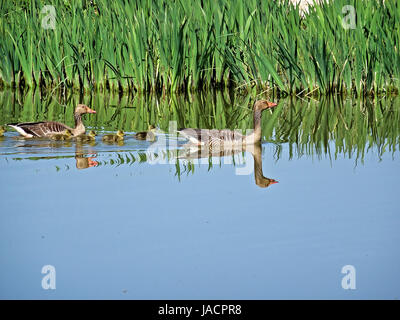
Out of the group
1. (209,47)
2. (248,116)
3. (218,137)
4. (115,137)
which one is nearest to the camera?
(218,137)

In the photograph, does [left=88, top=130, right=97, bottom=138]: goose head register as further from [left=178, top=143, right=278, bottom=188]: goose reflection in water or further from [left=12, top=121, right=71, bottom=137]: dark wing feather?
[left=178, top=143, right=278, bottom=188]: goose reflection in water

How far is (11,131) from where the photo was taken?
10.9 m

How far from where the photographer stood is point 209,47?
14039mm

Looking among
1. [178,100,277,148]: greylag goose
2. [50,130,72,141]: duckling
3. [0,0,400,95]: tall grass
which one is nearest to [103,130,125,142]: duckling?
[50,130,72,141]: duckling

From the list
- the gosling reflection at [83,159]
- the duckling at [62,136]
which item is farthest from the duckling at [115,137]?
the duckling at [62,136]

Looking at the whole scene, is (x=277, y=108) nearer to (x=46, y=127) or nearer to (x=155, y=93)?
(x=155, y=93)

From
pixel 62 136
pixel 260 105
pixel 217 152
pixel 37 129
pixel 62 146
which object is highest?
pixel 260 105

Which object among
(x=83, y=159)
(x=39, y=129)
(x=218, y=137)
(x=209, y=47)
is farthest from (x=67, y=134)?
(x=209, y=47)

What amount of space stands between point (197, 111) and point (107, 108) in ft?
5.07

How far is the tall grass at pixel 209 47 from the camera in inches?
521

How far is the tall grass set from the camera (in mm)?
13234

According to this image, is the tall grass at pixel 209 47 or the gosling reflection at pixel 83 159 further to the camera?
the tall grass at pixel 209 47

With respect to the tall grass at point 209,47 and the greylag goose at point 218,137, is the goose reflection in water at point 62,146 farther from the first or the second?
the tall grass at point 209,47

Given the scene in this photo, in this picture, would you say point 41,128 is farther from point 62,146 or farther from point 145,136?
point 145,136
